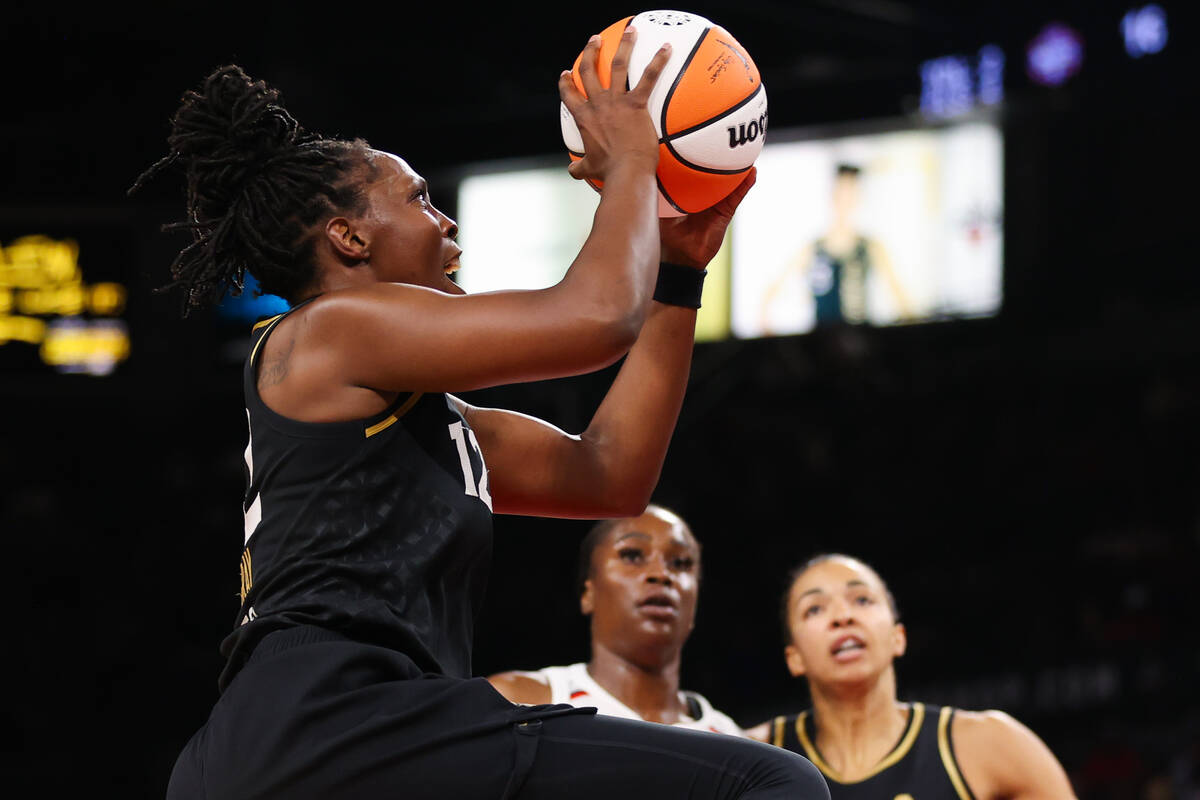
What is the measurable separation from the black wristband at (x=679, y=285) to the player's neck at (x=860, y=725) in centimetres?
202

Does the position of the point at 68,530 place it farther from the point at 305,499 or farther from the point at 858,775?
the point at 305,499

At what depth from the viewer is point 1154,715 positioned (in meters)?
8.96

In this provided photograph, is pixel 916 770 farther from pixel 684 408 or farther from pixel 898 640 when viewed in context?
pixel 684 408

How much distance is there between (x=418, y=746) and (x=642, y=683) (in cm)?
255

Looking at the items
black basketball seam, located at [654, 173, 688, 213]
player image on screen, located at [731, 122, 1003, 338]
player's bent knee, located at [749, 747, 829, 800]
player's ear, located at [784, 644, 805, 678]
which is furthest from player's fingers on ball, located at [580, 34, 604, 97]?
player image on screen, located at [731, 122, 1003, 338]

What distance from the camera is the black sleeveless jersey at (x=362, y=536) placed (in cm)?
211

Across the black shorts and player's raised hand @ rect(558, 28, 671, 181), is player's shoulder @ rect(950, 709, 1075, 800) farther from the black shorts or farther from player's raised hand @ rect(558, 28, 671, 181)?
player's raised hand @ rect(558, 28, 671, 181)

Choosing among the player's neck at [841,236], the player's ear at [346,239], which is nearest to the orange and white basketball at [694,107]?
the player's ear at [346,239]

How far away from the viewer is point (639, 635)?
444cm

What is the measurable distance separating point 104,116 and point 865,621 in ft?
29.7

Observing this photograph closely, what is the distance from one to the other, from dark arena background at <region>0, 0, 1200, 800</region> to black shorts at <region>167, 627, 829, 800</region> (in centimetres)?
771

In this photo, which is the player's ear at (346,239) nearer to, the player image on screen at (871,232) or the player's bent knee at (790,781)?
the player's bent knee at (790,781)

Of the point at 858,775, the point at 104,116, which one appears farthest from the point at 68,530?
the point at 858,775

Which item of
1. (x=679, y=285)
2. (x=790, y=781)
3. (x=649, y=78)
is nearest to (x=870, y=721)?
(x=679, y=285)
